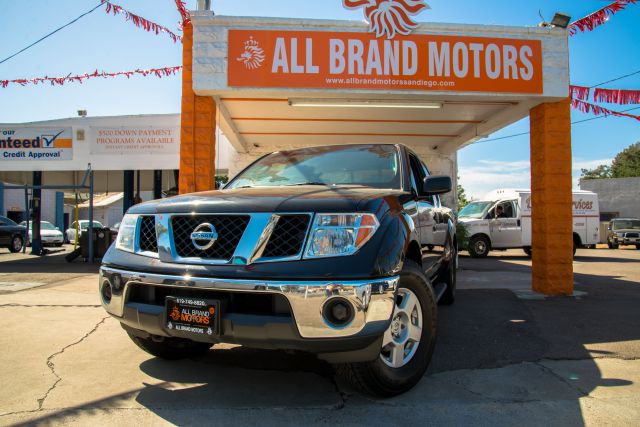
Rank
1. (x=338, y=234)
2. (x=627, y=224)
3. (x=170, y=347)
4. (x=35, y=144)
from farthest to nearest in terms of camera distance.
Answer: (x=627, y=224)
(x=35, y=144)
(x=170, y=347)
(x=338, y=234)

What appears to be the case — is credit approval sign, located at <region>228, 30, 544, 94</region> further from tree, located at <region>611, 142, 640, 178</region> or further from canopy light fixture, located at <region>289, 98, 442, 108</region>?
tree, located at <region>611, 142, 640, 178</region>

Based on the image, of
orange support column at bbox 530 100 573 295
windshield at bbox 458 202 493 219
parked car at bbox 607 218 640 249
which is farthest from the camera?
parked car at bbox 607 218 640 249

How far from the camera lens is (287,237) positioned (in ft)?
7.88

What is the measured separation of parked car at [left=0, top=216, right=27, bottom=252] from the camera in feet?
56.5

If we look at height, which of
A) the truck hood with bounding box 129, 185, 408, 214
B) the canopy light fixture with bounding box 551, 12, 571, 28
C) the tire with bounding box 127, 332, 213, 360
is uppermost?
the canopy light fixture with bounding box 551, 12, 571, 28

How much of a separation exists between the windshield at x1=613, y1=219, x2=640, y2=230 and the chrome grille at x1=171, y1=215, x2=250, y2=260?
84.3 ft

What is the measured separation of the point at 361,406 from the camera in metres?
2.63

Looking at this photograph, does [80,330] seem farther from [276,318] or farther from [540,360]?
[540,360]

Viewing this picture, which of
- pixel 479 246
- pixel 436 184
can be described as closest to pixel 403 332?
pixel 436 184

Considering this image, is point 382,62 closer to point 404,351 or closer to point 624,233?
point 404,351

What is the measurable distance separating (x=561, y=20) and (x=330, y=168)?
485cm

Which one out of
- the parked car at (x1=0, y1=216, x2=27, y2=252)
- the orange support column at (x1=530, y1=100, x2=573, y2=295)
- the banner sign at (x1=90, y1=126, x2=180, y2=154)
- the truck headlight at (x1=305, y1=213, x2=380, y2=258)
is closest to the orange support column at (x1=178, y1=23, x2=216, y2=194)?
the truck headlight at (x1=305, y1=213, x2=380, y2=258)

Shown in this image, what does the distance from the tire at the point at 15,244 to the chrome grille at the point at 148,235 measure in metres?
18.1

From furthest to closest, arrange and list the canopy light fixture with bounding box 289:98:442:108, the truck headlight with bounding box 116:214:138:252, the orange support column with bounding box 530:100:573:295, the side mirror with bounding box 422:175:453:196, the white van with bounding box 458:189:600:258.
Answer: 1. the white van with bounding box 458:189:600:258
2. the canopy light fixture with bounding box 289:98:442:108
3. the orange support column with bounding box 530:100:573:295
4. the side mirror with bounding box 422:175:453:196
5. the truck headlight with bounding box 116:214:138:252
